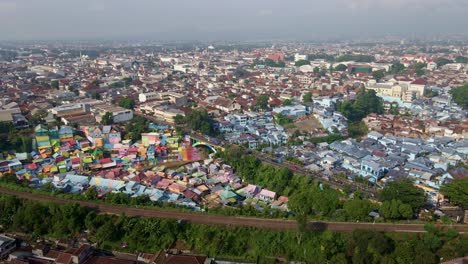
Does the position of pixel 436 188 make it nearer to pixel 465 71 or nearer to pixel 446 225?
pixel 446 225

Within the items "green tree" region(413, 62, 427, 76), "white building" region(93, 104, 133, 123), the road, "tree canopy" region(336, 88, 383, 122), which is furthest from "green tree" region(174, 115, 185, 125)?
"green tree" region(413, 62, 427, 76)

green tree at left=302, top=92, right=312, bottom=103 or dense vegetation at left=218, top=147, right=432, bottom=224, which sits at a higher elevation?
green tree at left=302, top=92, right=312, bottom=103

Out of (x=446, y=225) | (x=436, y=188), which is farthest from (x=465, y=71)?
(x=446, y=225)

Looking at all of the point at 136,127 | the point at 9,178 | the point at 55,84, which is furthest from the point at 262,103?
the point at 55,84

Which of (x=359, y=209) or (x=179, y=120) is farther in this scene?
(x=179, y=120)

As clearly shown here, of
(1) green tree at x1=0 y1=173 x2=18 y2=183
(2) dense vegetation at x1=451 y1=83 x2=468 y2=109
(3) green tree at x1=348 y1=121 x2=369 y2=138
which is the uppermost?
(2) dense vegetation at x1=451 y1=83 x2=468 y2=109

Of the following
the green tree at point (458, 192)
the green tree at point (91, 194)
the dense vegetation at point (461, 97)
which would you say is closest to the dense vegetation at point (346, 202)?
the green tree at point (458, 192)

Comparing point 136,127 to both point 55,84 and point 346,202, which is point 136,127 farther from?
point 55,84

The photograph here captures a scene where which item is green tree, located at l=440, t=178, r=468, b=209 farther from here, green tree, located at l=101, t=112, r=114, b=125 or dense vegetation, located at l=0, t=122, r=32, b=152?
dense vegetation, located at l=0, t=122, r=32, b=152
